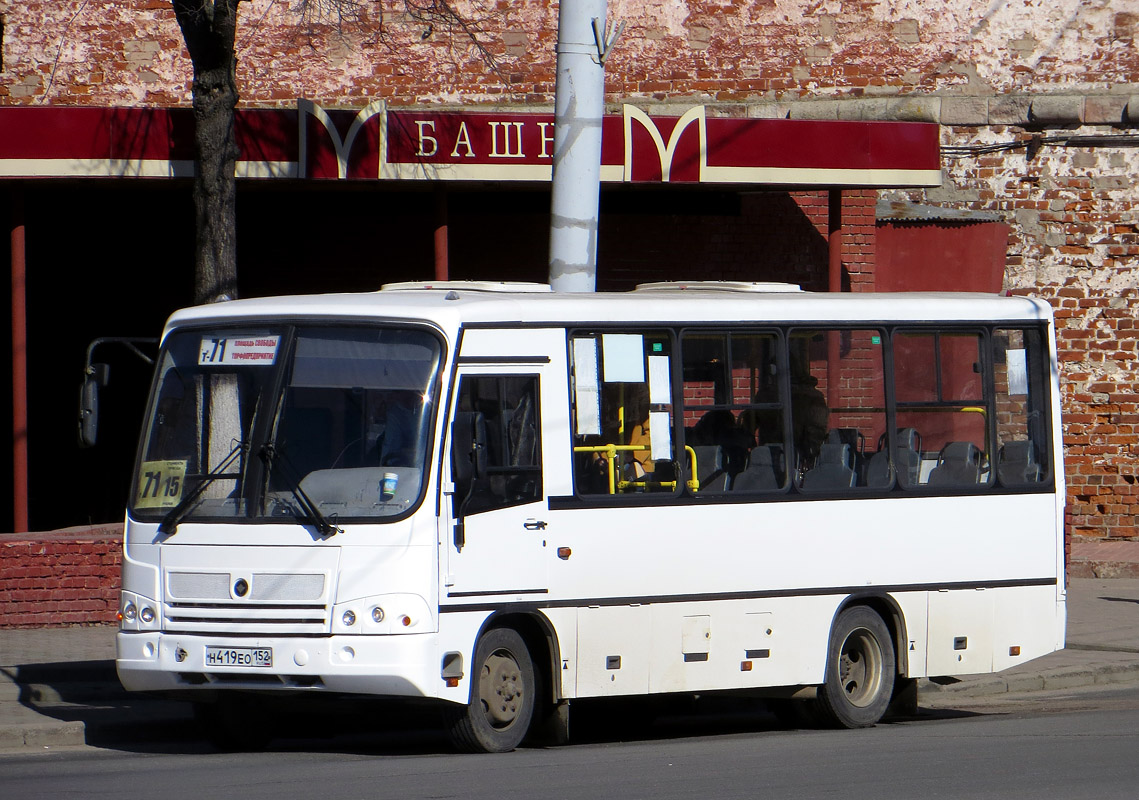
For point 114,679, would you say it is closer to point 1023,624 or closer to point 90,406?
point 90,406

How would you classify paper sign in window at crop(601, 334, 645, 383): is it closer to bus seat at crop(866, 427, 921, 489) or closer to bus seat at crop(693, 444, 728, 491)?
bus seat at crop(693, 444, 728, 491)

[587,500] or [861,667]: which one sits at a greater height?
[587,500]

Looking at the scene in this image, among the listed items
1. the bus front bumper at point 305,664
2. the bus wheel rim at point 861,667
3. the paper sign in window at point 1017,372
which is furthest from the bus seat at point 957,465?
the bus front bumper at point 305,664

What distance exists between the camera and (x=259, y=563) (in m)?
9.19

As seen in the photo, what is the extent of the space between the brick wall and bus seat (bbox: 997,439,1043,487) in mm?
7303

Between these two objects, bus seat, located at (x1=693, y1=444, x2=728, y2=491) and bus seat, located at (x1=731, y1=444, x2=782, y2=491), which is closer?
bus seat, located at (x1=693, y1=444, x2=728, y2=491)

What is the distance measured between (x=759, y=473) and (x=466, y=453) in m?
2.20

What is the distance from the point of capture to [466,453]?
9.32 metres

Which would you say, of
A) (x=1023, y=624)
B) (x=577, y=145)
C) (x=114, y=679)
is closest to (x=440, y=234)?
(x=577, y=145)

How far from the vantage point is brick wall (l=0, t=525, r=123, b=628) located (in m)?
14.5

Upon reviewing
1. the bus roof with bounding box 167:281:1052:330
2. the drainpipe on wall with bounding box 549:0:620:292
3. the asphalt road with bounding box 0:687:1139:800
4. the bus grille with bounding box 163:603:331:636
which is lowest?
the asphalt road with bounding box 0:687:1139:800

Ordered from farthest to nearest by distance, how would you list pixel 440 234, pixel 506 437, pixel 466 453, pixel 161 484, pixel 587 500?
1. pixel 440 234
2. pixel 587 500
3. pixel 161 484
4. pixel 506 437
5. pixel 466 453

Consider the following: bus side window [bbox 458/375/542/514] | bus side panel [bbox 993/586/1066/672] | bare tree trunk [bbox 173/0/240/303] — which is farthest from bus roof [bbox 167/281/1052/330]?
bare tree trunk [bbox 173/0/240/303]

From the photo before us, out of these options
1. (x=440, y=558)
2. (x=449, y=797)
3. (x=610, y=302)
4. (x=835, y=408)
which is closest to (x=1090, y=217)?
(x=835, y=408)
